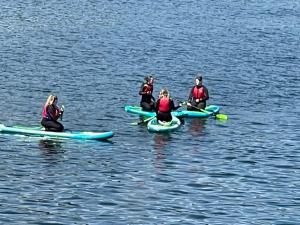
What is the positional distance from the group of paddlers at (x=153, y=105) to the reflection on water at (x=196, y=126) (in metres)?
1.06

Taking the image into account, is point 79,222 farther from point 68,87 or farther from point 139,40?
point 139,40

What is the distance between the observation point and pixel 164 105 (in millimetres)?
49906

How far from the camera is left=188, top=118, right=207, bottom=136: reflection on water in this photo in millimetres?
50406

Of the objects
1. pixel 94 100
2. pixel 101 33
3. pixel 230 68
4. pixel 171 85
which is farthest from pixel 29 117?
pixel 101 33

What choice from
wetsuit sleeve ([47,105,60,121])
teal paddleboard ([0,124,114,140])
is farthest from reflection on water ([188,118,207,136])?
wetsuit sleeve ([47,105,60,121])

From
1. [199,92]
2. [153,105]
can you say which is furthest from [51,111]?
[199,92]

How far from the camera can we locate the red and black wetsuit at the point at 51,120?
45.6 m

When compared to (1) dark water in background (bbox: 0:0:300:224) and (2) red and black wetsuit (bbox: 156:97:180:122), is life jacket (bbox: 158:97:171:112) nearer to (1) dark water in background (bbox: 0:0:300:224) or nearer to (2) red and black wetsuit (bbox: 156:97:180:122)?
(2) red and black wetsuit (bbox: 156:97:180:122)

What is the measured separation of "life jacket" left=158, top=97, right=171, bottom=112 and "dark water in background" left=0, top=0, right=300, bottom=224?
5.03ft

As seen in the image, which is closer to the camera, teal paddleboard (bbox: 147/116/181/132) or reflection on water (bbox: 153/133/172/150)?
reflection on water (bbox: 153/133/172/150)

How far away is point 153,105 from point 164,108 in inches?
156

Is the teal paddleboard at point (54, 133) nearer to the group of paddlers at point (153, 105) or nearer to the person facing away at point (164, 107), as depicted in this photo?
the group of paddlers at point (153, 105)

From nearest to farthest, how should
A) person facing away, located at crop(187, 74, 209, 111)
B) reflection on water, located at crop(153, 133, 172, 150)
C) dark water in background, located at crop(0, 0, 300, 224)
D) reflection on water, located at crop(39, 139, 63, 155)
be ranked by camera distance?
dark water in background, located at crop(0, 0, 300, 224)
reflection on water, located at crop(39, 139, 63, 155)
reflection on water, located at crop(153, 133, 172, 150)
person facing away, located at crop(187, 74, 209, 111)

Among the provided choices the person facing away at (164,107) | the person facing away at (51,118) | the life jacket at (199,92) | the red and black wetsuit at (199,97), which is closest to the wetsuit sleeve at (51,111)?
the person facing away at (51,118)
